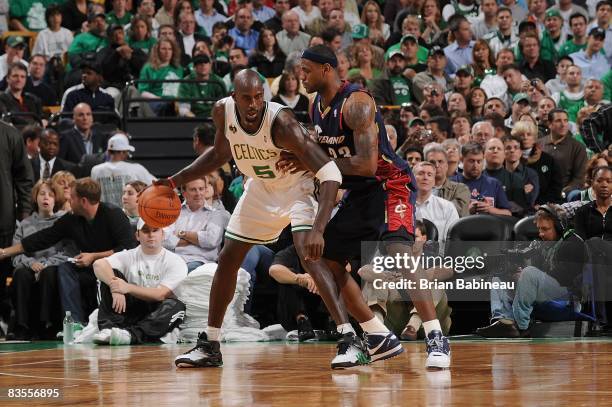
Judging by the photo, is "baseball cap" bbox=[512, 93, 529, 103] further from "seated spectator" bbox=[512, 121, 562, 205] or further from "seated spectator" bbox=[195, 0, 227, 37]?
"seated spectator" bbox=[195, 0, 227, 37]

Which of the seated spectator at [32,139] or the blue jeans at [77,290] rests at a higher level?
the seated spectator at [32,139]

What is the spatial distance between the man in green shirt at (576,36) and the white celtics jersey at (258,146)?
968 centimetres

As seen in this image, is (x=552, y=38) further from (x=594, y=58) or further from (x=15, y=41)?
(x=15, y=41)

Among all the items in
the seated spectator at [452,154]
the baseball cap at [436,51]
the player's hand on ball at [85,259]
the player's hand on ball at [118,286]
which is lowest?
the player's hand on ball at [118,286]

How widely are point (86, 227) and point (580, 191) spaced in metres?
4.59

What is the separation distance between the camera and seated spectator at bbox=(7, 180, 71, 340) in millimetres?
10586

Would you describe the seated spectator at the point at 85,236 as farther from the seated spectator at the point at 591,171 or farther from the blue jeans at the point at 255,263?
the seated spectator at the point at 591,171

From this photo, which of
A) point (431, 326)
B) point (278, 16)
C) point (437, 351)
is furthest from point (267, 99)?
point (437, 351)

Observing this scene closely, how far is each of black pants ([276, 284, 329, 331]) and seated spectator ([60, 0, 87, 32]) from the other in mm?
8064

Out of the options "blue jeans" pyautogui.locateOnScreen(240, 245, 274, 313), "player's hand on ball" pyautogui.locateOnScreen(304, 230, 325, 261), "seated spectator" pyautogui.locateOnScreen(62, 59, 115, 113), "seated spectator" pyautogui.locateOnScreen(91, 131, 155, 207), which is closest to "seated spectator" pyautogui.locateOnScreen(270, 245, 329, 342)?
"blue jeans" pyautogui.locateOnScreen(240, 245, 274, 313)

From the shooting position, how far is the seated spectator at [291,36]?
51.7ft

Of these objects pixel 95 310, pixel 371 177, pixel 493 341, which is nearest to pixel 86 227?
pixel 95 310

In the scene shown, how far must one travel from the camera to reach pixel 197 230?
10.7m

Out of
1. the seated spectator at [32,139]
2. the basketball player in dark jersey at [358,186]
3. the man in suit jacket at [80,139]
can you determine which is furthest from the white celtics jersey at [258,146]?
the man in suit jacket at [80,139]
